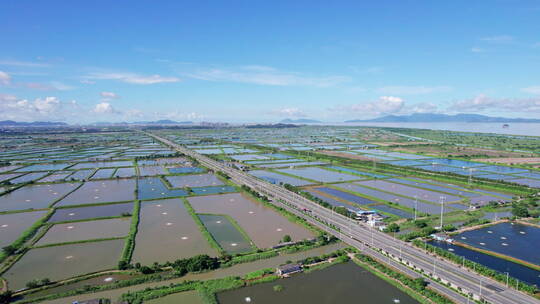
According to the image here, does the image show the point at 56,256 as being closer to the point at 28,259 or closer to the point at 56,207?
the point at 28,259

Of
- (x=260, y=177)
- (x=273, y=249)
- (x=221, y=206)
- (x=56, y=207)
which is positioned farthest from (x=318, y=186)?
(x=56, y=207)

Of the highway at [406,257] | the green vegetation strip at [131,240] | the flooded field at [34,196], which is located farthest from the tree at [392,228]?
the flooded field at [34,196]

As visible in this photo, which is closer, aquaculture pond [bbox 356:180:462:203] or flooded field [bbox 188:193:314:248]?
flooded field [bbox 188:193:314:248]

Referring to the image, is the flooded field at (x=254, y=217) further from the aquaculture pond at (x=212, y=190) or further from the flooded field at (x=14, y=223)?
the flooded field at (x=14, y=223)

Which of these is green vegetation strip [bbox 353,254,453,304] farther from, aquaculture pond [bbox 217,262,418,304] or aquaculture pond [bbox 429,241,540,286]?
aquaculture pond [bbox 429,241,540,286]

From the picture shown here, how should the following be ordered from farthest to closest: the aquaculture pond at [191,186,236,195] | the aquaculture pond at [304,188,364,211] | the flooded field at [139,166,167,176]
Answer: the flooded field at [139,166,167,176], the aquaculture pond at [191,186,236,195], the aquaculture pond at [304,188,364,211]

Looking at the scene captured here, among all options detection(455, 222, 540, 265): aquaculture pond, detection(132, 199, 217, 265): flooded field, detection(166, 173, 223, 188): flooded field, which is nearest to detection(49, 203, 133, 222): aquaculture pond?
detection(132, 199, 217, 265): flooded field

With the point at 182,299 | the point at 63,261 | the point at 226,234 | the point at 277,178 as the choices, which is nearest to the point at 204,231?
the point at 226,234
